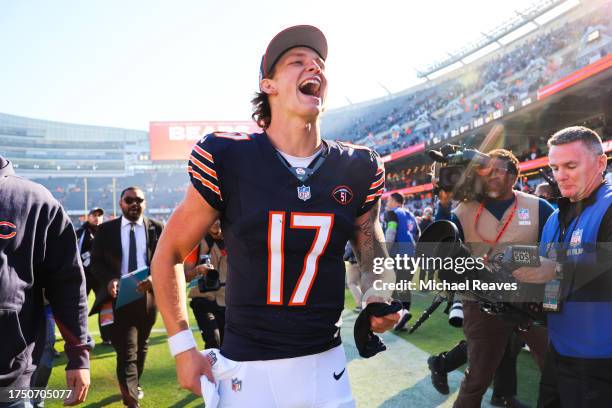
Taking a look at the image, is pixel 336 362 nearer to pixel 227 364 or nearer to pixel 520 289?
pixel 227 364

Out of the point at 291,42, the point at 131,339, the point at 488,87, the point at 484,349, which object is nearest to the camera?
the point at 291,42

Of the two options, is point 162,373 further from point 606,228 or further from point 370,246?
point 606,228

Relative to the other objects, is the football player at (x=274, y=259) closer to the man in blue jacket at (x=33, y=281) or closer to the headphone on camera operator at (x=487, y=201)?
the man in blue jacket at (x=33, y=281)

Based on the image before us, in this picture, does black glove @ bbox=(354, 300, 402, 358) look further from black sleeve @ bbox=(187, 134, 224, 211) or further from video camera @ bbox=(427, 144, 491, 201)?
video camera @ bbox=(427, 144, 491, 201)

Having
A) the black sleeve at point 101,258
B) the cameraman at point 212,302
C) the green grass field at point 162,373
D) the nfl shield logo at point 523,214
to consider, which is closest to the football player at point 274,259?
the nfl shield logo at point 523,214

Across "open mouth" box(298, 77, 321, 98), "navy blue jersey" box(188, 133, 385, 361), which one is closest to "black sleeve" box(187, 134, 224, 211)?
"navy blue jersey" box(188, 133, 385, 361)

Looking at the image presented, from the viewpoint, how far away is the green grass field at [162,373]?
4.57 metres

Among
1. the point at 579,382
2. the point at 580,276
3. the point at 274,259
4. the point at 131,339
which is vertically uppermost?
the point at 274,259

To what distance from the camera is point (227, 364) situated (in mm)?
1784

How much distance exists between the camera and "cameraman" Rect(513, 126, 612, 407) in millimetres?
2377

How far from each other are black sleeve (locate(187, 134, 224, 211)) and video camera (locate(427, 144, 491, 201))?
2392 mm

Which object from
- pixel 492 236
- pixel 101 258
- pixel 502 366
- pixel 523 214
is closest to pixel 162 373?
pixel 101 258

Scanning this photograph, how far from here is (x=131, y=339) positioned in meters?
4.47

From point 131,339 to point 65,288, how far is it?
7.65 ft
